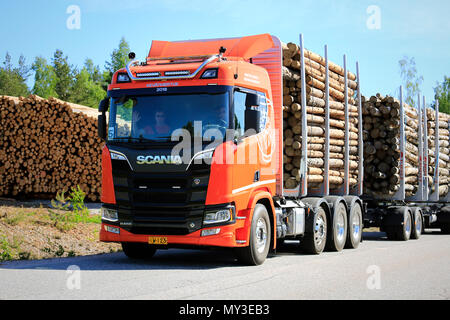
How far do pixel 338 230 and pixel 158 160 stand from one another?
228 inches

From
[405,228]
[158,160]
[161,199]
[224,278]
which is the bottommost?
[224,278]

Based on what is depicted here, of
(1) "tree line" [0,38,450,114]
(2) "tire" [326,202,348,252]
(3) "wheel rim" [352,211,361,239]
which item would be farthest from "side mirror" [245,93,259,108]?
(1) "tree line" [0,38,450,114]

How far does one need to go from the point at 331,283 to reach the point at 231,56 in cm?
464

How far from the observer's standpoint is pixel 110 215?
392 inches

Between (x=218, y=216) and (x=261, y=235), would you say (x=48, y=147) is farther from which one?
(x=218, y=216)

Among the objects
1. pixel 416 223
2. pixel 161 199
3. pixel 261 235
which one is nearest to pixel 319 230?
pixel 261 235

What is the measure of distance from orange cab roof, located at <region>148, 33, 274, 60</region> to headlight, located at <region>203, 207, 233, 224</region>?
10.2ft

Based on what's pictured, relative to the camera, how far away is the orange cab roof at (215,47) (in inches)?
442

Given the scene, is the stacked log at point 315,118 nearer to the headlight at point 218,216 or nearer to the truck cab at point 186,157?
the truck cab at point 186,157

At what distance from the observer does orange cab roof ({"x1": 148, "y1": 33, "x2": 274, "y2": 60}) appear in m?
11.2

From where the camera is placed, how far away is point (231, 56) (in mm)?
11102

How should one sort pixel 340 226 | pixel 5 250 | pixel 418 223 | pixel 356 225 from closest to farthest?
pixel 5 250
pixel 340 226
pixel 356 225
pixel 418 223

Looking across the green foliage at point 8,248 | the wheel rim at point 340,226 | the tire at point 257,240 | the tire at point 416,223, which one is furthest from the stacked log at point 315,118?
the green foliage at point 8,248
